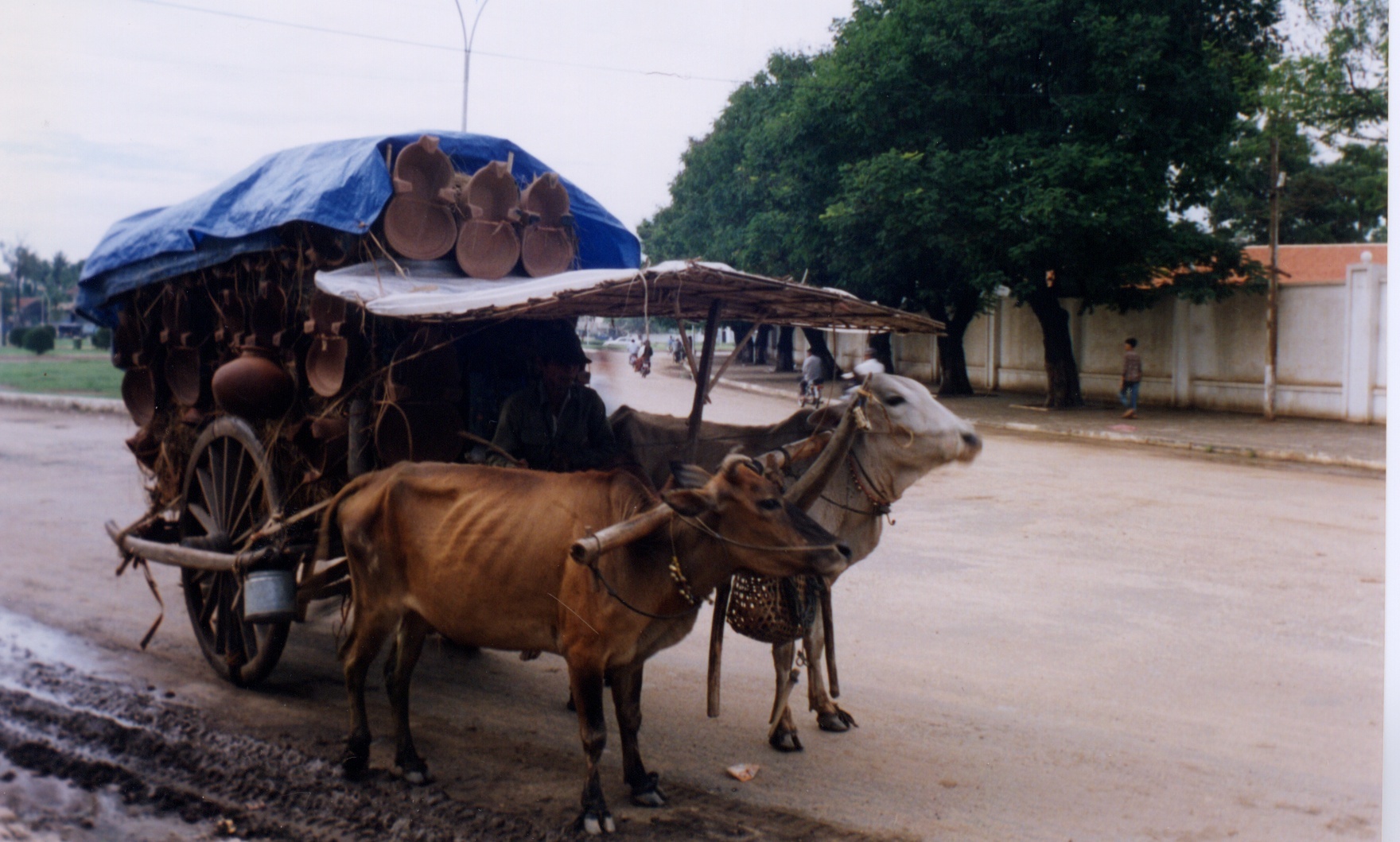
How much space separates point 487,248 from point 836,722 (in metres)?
3.08

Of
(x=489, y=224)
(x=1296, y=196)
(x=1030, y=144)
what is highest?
(x=1030, y=144)

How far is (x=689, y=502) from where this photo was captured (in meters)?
3.90

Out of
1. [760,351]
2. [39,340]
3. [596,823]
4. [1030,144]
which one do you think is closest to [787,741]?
[596,823]

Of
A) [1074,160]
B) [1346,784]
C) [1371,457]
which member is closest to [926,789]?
[1346,784]

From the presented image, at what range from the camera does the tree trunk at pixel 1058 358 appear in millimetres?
22984

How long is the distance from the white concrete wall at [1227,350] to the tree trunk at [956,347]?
7.04 feet

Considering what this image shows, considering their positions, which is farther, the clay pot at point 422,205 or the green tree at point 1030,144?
the green tree at point 1030,144

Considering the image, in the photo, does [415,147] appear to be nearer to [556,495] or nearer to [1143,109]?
[556,495]

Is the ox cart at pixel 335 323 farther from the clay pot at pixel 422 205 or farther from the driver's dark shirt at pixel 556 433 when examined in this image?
the driver's dark shirt at pixel 556 433

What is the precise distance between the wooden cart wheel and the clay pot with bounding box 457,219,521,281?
148 centimetres

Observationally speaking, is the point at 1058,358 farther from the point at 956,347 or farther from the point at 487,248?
the point at 487,248

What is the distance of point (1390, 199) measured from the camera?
4352mm

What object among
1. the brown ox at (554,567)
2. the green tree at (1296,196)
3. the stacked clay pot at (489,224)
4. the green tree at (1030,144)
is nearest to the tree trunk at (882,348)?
the green tree at (1030,144)

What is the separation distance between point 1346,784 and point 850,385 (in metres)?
2.78
